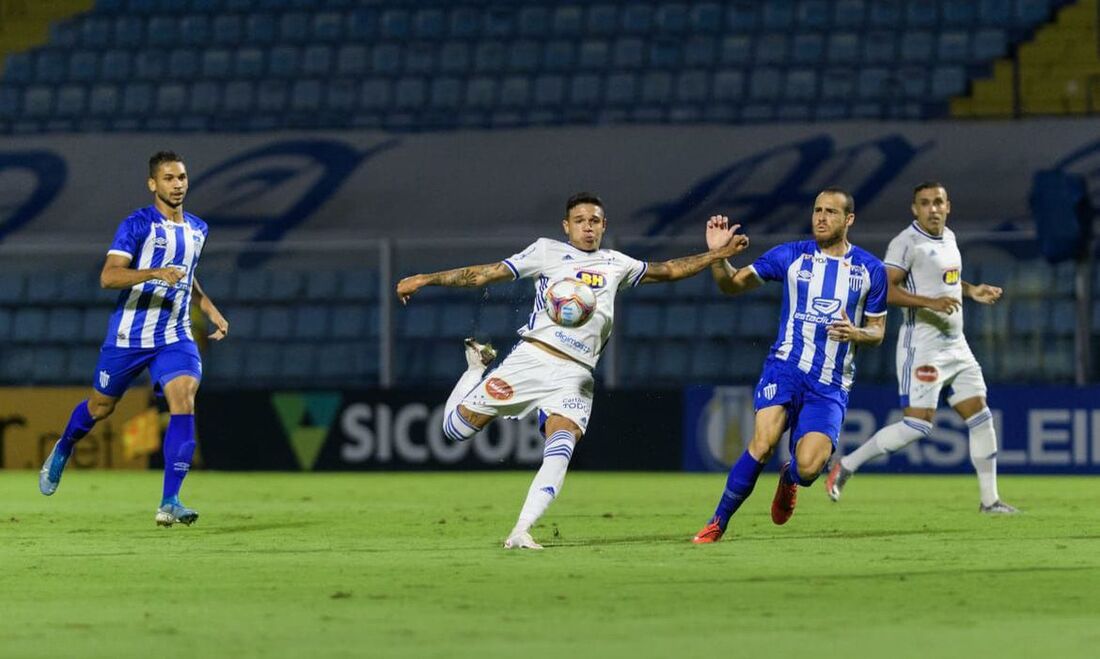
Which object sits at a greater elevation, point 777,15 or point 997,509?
point 777,15

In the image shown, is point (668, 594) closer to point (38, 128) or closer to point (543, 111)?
point (543, 111)

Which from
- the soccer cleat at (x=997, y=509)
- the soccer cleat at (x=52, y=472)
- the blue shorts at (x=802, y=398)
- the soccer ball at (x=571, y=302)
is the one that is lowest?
the soccer cleat at (x=997, y=509)

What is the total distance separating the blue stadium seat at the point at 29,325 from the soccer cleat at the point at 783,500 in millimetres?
9509

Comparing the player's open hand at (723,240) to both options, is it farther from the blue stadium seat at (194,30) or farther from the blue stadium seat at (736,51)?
the blue stadium seat at (194,30)

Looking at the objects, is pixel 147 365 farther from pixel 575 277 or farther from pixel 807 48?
pixel 807 48

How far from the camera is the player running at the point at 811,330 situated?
949 cm

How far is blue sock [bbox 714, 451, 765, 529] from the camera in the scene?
9.41 metres

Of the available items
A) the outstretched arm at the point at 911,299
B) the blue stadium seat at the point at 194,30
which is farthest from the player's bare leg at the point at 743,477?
the blue stadium seat at the point at 194,30

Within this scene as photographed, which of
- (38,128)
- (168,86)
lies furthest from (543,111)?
(38,128)

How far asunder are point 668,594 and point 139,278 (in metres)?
4.09

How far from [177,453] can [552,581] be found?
11.6 feet

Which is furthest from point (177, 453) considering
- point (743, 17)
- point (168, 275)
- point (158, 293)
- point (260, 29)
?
point (260, 29)

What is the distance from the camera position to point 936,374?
39.3 ft

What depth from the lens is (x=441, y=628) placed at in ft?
20.8
